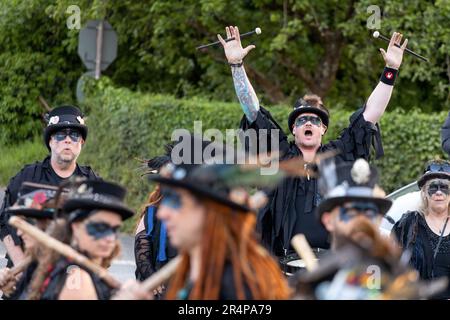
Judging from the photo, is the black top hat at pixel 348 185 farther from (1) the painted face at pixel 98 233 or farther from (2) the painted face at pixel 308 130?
(2) the painted face at pixel 308 130

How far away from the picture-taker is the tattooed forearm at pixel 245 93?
7.80 meters

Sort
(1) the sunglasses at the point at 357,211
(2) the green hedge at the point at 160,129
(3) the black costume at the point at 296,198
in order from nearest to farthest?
(1) the sunglasses at the point at 357,211
(3) the black costume at the point at 296,198
(2) the green hedge at the point at 160,129

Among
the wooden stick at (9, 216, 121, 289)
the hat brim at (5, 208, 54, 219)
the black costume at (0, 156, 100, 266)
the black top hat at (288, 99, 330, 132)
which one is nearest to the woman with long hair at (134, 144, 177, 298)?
the black costume at (0, 156, 100, 266)

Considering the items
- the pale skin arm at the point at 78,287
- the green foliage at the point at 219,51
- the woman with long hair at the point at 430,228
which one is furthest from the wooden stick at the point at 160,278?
the green foliage at the point at 219,51

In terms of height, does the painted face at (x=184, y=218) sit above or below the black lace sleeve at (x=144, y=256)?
below

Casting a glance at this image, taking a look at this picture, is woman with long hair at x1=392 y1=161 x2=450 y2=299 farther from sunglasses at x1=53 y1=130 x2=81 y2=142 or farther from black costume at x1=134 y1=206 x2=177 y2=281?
sunglasses at x1=53 y1=130 x2=81 y2=142

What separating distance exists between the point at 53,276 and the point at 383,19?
1124cm

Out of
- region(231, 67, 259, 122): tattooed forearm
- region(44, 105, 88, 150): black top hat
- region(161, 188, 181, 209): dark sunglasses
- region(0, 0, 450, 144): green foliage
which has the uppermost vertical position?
region(0, 0, 450, 144): green foliage

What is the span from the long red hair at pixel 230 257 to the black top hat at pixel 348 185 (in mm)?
620

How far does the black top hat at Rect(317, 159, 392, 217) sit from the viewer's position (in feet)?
15.9

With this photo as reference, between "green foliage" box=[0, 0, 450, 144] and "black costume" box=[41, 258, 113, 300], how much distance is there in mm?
10942

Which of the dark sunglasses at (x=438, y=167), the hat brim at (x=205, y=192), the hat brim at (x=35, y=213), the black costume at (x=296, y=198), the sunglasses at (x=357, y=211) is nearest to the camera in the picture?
the hat brim at (x=205, y=192)

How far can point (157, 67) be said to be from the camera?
62.4ft
